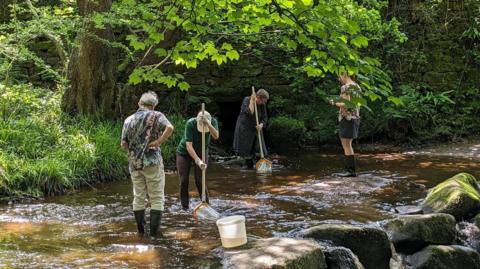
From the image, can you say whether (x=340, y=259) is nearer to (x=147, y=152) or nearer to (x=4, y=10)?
(x=147, y=152)

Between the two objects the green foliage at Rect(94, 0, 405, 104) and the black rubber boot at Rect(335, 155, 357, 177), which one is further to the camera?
the black rubber boot at Rect(335, 155, 357, 177)

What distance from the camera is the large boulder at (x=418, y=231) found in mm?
6359

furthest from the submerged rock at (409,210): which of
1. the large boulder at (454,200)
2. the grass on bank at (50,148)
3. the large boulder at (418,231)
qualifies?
the grass on bank at (50,148)

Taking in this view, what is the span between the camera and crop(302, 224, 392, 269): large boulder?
236 inches

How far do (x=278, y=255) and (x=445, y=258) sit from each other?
8.03 ft

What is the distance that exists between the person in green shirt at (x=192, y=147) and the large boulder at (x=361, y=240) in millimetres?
1866

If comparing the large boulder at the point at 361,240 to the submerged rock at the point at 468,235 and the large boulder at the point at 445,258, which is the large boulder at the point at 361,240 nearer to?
the large boulder at the point at 445,258

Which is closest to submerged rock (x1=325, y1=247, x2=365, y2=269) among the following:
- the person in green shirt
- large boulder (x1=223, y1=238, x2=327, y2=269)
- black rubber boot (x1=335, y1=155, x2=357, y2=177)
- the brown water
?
large boulder (x1=223, y1=238, x2=327, y2=269)

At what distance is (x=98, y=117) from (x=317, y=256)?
26.1 feet

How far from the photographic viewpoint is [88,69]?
11836 millimetres

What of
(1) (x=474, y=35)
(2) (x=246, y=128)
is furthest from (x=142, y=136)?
(1) (x=474, y=35)

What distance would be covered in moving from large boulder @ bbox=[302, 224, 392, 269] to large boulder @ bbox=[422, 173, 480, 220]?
155cm

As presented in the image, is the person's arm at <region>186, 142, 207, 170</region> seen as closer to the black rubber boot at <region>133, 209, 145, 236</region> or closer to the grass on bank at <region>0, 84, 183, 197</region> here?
the black rubber boot at <region>133, 209, 145, 236</region>

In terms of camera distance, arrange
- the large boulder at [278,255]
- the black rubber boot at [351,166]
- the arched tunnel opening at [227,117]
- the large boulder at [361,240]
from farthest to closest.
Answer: the arched tunnel opening at [227,117] < the black rubber boot at [351,166] < the large boulder at [361,240] < the large boulder at [278,255]
